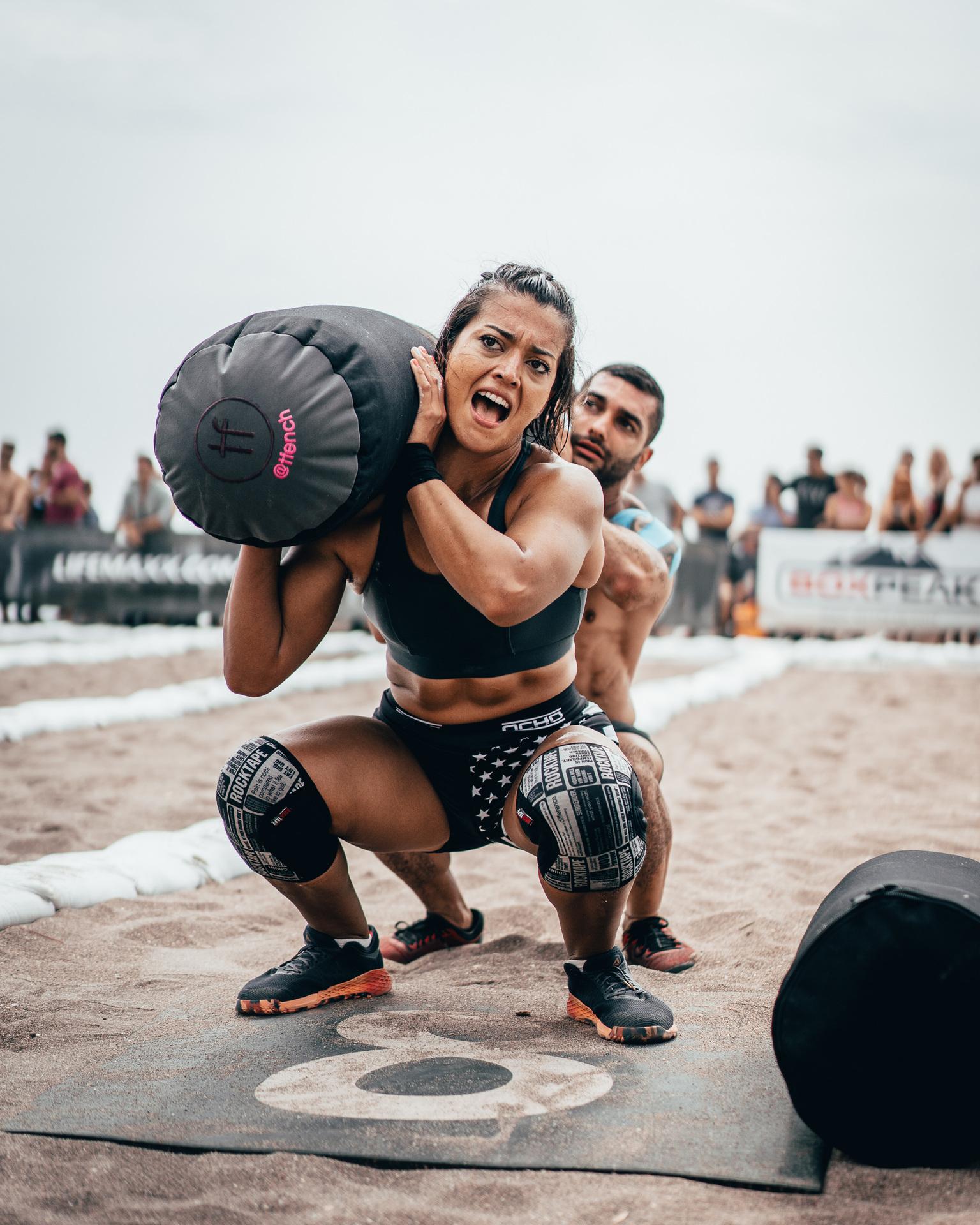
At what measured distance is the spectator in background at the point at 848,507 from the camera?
33.6 feet

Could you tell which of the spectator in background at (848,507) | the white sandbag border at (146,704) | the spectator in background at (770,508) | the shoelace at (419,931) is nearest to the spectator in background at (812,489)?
the spectator in background at (848,507)

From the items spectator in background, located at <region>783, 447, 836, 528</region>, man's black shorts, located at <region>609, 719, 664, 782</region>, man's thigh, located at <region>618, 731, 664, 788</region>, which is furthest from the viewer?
spectator in background, located at <region>783, 447, 836, 528</region>

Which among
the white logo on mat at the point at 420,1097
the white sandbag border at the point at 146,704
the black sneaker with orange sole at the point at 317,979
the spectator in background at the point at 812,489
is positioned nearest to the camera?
the white logo on mat at the point at 420,1097

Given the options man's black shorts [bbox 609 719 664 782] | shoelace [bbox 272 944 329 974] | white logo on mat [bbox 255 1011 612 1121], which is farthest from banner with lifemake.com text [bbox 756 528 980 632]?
white logo on mat [bbox 255 1011 612 1121]

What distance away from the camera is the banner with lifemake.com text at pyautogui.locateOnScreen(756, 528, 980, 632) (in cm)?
983

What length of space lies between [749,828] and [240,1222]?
3021 millimetres

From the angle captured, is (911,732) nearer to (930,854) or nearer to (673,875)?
(673,875)

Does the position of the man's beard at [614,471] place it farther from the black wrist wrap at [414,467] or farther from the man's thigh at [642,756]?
the black wrist wrap at [414,467]

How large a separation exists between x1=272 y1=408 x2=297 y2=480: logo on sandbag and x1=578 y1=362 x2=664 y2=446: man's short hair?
1.43 meters

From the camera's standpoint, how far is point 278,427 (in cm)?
208

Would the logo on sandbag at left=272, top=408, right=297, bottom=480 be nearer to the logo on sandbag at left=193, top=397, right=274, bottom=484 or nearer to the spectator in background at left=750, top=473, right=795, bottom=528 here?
the logo on sandbag at left=193, top=397, right=274, bottom=484

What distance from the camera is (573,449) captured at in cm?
330

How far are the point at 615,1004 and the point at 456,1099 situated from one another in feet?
1.55

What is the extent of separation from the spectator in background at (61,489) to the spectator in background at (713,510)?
6.18m
